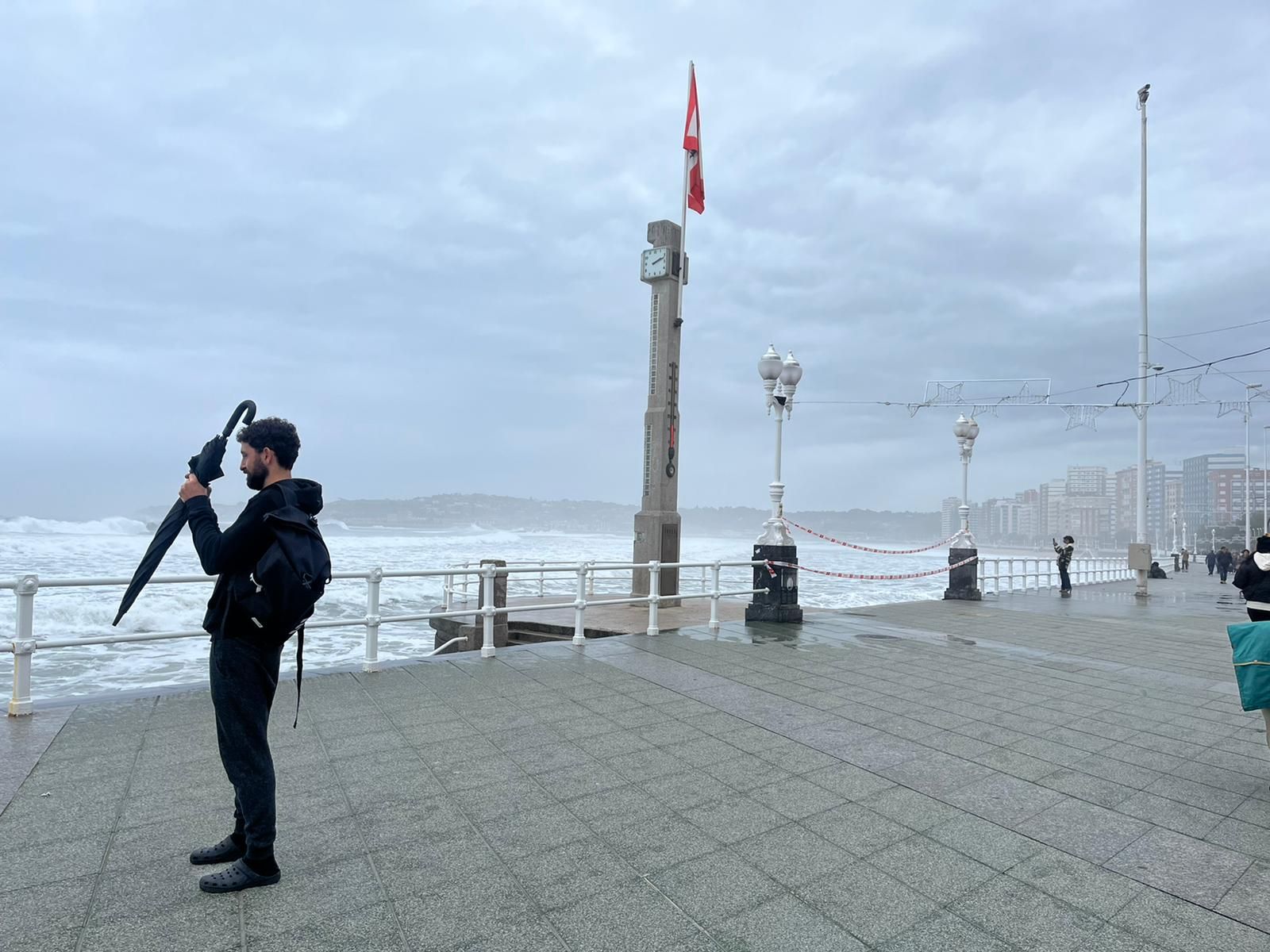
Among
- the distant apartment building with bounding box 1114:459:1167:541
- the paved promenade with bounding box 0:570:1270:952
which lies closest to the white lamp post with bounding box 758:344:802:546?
the paved promenade with bounding box 0:570:1270:952

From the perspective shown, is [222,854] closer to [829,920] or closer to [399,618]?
[829,920]

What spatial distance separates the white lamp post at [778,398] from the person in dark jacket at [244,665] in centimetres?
932

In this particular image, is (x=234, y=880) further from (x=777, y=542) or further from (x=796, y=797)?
(x=777, y=542)

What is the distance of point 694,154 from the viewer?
52.5ft

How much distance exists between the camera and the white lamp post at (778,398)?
1180 cm

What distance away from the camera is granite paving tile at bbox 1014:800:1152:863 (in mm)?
3629

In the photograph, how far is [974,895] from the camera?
313cm

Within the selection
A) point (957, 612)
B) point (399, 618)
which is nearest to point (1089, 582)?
point (957, 612)

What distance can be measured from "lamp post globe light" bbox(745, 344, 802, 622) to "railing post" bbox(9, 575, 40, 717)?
8734 millimetres

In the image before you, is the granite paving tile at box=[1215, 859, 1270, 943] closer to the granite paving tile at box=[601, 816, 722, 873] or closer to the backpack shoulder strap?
the granite paving tile at box=[601, 816, 722, 873]

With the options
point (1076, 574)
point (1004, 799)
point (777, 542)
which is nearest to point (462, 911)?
point (1004, 799)

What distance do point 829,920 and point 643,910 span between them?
2.41 feet

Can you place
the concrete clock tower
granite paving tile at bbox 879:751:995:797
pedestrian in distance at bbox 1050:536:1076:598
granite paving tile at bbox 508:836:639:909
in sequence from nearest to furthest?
1. granite paving tile at bbox 508:836:639:909
2. granite paving tile at bbox 879:751:995:797
3. the concrete clock tower
4. pedestrian in distance at bbox 1050:536:1076:598

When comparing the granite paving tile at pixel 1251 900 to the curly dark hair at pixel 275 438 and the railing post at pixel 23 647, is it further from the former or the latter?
the railing post at pixel 23 647
